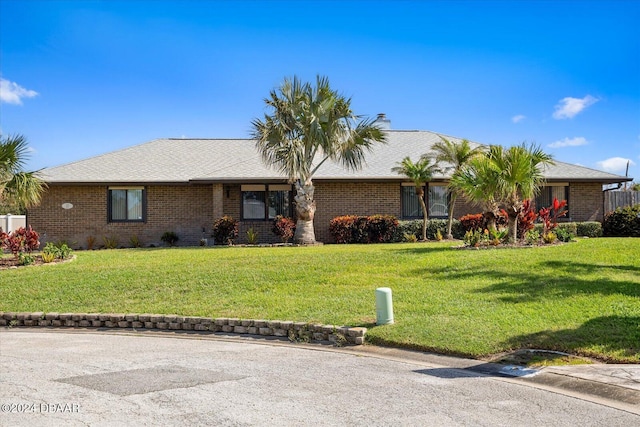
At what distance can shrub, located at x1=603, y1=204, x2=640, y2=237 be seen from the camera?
2473 centimetres

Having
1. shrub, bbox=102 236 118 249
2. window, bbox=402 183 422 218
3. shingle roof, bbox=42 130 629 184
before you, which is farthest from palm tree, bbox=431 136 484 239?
shrub, bbox=102 236 118 249

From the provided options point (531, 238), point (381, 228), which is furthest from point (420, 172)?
point (531, 238)

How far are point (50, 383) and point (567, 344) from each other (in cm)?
672

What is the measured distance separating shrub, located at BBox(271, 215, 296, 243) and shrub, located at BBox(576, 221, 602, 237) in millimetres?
10781

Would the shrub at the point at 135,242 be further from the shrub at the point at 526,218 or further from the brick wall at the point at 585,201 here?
the brick wall at the point at 585,201

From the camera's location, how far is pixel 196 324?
39.5ft

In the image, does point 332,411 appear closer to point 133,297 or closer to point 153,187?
point 133,297

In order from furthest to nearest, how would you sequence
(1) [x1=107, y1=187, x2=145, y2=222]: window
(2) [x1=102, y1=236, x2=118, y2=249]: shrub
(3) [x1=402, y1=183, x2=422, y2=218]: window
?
1. (1) [x1=107, y1=187, x2=145, y2=222]: window
2. (3) [x1=402, y1=183, x2=422, y2=218]: window
3. (2) [x1=102, y1=236, x2=118, y2=249]: shrub

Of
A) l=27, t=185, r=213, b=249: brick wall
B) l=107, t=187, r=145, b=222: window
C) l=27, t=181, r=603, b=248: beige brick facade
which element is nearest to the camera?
l=27, t=181, r=603, b=248: beige brick facade

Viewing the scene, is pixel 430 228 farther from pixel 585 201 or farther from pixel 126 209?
pixel 126 209

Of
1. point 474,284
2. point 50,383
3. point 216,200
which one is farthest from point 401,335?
point 216,200

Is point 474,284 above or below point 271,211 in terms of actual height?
below

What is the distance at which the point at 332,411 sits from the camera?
6551 mm

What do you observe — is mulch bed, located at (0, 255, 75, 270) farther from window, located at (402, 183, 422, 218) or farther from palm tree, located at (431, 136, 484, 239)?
palm tree, located at (431, 136, 484, 239)
